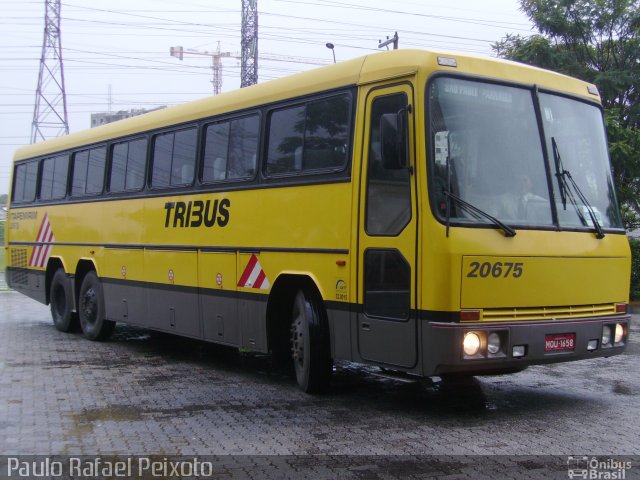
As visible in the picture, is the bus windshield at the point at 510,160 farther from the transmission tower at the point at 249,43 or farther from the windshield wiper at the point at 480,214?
the transmission tower at the point at 249,43

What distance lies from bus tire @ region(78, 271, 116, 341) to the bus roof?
3.37m

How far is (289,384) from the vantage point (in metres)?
9.62

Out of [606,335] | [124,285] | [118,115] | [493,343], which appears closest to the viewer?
[493,343]

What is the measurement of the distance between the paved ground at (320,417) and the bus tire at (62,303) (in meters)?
2.90

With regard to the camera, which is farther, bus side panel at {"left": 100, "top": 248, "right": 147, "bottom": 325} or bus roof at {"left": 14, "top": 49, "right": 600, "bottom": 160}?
bus side panel at {"left": 100, "top": 248, "right": 147, "bottom": 325}

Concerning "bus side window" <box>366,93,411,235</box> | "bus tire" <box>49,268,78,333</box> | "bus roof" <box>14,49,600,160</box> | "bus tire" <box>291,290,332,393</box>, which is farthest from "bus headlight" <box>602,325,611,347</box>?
"bus tire" <box>49,268,78,333</box>

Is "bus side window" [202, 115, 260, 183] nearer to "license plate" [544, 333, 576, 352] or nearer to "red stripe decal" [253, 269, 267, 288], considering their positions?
"red stripe decal" [253, 269, 267, 288]

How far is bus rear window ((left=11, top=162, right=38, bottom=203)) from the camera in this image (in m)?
16.3

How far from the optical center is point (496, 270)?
7219mm

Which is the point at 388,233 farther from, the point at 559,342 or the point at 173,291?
the point at 173,291

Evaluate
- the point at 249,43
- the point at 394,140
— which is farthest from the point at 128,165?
the point at 249,43

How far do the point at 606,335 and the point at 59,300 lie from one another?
1034 cm

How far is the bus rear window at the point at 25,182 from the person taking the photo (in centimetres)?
1634

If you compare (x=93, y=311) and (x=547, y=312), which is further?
(x=93, y=311)
